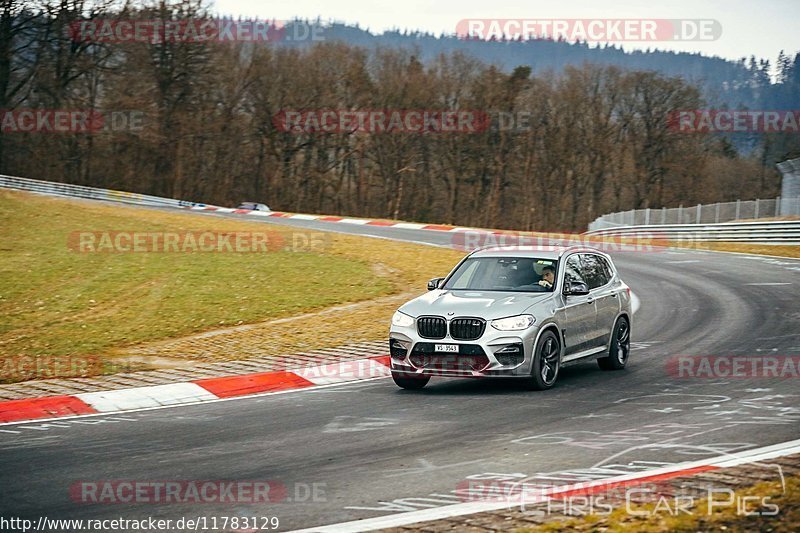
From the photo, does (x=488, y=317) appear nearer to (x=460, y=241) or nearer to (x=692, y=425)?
(x=692, y=425)

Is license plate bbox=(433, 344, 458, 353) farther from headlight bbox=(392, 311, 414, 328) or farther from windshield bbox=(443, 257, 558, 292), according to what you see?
windshield bbox=(443, 257, 558, 292)

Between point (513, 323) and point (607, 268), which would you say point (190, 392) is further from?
point (607, 268)

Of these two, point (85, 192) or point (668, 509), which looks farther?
point (85, 192)

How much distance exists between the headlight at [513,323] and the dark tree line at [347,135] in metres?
54.3

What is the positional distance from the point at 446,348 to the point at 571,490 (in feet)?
14.2

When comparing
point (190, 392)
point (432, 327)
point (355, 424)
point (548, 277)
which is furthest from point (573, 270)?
point (190, 392)

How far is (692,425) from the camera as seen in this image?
903cm

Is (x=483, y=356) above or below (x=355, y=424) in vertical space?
above

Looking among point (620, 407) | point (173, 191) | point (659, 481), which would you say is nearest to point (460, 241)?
point (620, 407)

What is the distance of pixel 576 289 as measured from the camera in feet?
39.2

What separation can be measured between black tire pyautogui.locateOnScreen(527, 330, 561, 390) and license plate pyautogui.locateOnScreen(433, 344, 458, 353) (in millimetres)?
912

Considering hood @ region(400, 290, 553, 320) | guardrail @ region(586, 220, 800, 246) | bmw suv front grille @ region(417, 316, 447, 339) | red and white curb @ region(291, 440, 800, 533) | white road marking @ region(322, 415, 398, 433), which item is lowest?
white road marking @ region(322, 415, 398, 433)

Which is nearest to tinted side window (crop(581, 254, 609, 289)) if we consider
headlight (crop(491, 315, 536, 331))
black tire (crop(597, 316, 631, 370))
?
black tire (crop(597, 316, 631, 370))

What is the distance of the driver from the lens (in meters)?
12.0
